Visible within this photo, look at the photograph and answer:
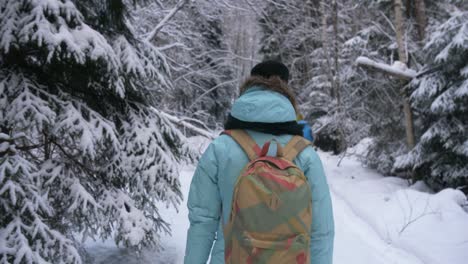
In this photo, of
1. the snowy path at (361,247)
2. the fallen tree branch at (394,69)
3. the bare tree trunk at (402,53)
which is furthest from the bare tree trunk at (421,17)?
the snowy path at (361,247)

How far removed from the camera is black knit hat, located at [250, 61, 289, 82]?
6.67 ft

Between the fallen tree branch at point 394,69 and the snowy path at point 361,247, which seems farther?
the fallen tree branch at point 394,69

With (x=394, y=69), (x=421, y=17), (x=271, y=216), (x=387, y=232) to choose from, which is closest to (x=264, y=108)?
(x=271, y=216)

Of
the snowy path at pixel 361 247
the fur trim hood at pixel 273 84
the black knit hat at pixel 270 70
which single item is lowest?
the snowy path at pixel 361 247

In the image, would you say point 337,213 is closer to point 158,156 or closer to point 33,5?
point 158,156

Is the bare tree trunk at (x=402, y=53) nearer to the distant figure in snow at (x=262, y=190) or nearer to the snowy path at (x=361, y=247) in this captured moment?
the snowy path at (x=361, y=247)

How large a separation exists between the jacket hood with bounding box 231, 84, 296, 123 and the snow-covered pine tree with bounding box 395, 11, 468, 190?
6921 mm

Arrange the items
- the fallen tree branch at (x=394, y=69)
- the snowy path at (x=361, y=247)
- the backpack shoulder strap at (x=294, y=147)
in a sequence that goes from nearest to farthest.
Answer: the backpack shoulder strap at (x=294, y=147) < the snowy path at (x=361, y=247) < the fallen tree branch at (x=394, y=69)

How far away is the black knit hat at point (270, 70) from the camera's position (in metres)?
2.03

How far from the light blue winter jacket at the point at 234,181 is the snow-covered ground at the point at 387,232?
2.68 meters

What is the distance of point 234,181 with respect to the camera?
186 cm

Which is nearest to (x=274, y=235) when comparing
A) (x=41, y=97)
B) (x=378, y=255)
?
(x=41, y=97)

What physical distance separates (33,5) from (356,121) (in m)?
13.9

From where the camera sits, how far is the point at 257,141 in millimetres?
1876
